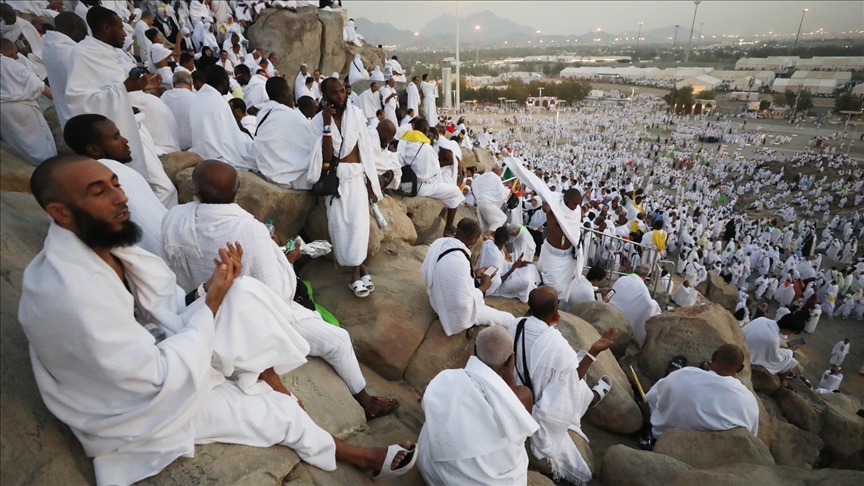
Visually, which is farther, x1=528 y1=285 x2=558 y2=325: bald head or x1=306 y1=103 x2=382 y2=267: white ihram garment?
x1=306 y1=103 x2=382 y2=267: white ihram garment

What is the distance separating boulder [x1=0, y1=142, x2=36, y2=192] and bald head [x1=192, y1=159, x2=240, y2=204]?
143cm

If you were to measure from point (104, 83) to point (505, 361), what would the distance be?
380cm

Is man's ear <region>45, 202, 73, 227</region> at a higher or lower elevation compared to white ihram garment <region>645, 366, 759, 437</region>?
higher

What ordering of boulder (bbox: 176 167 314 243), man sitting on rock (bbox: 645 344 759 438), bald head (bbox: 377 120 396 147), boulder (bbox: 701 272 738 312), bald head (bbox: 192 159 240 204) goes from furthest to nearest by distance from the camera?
boulder (bbox: 701 272 738 312) → bald head (bbox: 377 120 396 147) → boulder (bbox: 176 167 314 243) → man sitting on rock (bbox: 645 344 759 438) → bald head (bbox: 192 159 240 204)

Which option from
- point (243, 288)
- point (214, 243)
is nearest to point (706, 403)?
point (243, 288)

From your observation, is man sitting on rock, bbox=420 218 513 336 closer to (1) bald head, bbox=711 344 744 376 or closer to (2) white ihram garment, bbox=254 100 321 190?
(2) white ihram garment, bbox=254 100 321 190

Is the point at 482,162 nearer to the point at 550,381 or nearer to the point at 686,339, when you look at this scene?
the point at 686,339

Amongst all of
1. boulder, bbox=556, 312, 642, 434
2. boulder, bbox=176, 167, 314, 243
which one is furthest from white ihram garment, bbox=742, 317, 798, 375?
boulder, bbox=176, 167, 314, 243

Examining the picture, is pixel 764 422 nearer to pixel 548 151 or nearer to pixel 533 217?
pixel 533 217

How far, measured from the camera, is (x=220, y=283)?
7.43 ft

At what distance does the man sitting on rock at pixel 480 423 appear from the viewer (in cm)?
272

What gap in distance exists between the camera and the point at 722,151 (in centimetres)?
3650

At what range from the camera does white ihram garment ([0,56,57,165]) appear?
3246mm

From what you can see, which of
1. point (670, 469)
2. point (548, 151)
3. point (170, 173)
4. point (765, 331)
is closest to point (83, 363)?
point (170, 173)
